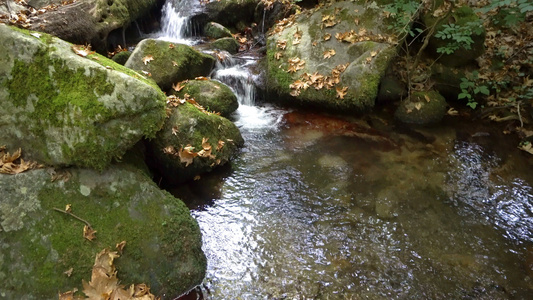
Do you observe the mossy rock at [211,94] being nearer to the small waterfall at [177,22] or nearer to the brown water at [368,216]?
the brown water at [368,216]

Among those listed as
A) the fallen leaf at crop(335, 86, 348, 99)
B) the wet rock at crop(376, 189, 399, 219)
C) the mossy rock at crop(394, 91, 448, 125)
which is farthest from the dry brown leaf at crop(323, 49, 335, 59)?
the wet rock at crop(376, 189, 399, 219)

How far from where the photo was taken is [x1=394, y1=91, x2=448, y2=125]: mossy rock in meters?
6.80

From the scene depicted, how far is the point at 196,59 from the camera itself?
7.08 meters

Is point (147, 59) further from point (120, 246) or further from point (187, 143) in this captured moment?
point (120, 246)

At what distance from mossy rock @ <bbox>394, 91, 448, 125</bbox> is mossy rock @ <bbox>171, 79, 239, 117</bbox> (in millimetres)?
3732

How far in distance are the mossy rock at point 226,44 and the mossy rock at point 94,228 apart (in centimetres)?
662

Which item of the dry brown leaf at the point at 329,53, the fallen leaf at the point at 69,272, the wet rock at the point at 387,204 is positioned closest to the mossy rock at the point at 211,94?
the dry brown leaf at the point at 329,53

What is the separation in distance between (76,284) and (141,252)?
58cm

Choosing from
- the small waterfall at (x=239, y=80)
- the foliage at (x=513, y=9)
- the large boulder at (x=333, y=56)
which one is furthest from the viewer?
the small waterfall at (x=239, y=80)

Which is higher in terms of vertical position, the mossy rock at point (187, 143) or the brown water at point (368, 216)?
the mossy rock at point (187, 143)

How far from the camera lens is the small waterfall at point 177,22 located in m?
10.8

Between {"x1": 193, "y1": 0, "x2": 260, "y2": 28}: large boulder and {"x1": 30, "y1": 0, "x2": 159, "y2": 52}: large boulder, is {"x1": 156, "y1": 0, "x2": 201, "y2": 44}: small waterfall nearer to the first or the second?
{"x1": 193, "y1": 0, "x2": 260, "y2": 28}: large boulder

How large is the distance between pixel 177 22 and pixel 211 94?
5922 millimetres

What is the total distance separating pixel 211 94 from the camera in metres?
6.32
